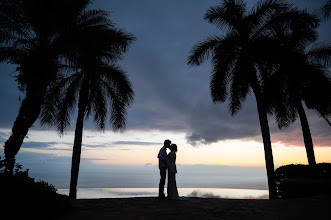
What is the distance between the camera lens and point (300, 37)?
57.2ft

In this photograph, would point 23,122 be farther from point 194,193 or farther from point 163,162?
point 194,193

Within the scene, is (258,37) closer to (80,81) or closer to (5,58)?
(80,81)

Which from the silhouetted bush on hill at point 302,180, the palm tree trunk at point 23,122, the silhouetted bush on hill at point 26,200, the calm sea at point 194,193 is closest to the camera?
the silhouetted bush on hill at point 26,200

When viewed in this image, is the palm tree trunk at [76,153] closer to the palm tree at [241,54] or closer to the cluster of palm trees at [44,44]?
the cluster of palm trees at [44,44]

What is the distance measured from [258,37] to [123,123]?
9.36m

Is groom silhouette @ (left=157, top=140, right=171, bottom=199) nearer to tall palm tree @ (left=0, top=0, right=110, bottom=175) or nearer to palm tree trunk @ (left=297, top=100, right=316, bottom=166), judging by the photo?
tall palm tree @ (left=0, top=0, right=110, bottom=175)

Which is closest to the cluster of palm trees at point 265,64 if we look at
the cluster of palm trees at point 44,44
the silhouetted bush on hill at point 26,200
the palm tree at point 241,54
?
the palm tree at point 241,54

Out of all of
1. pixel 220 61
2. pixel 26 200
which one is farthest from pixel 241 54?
pixel 26 200

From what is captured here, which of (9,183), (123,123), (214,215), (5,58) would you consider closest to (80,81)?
(123,123)

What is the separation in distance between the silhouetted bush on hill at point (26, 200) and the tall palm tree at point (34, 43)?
3.62m

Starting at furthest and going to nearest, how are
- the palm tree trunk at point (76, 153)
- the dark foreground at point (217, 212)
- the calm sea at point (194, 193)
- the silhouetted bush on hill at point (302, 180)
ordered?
the calm sea at point (194, 193), the palm tree trunk at point (76, 153), the silhouetted bush on hill at point (302, 180), the dark foreground at point (217, 212)

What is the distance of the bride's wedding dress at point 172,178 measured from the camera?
32.4ft

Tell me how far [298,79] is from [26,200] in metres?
14.3

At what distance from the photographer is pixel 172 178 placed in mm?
9914
